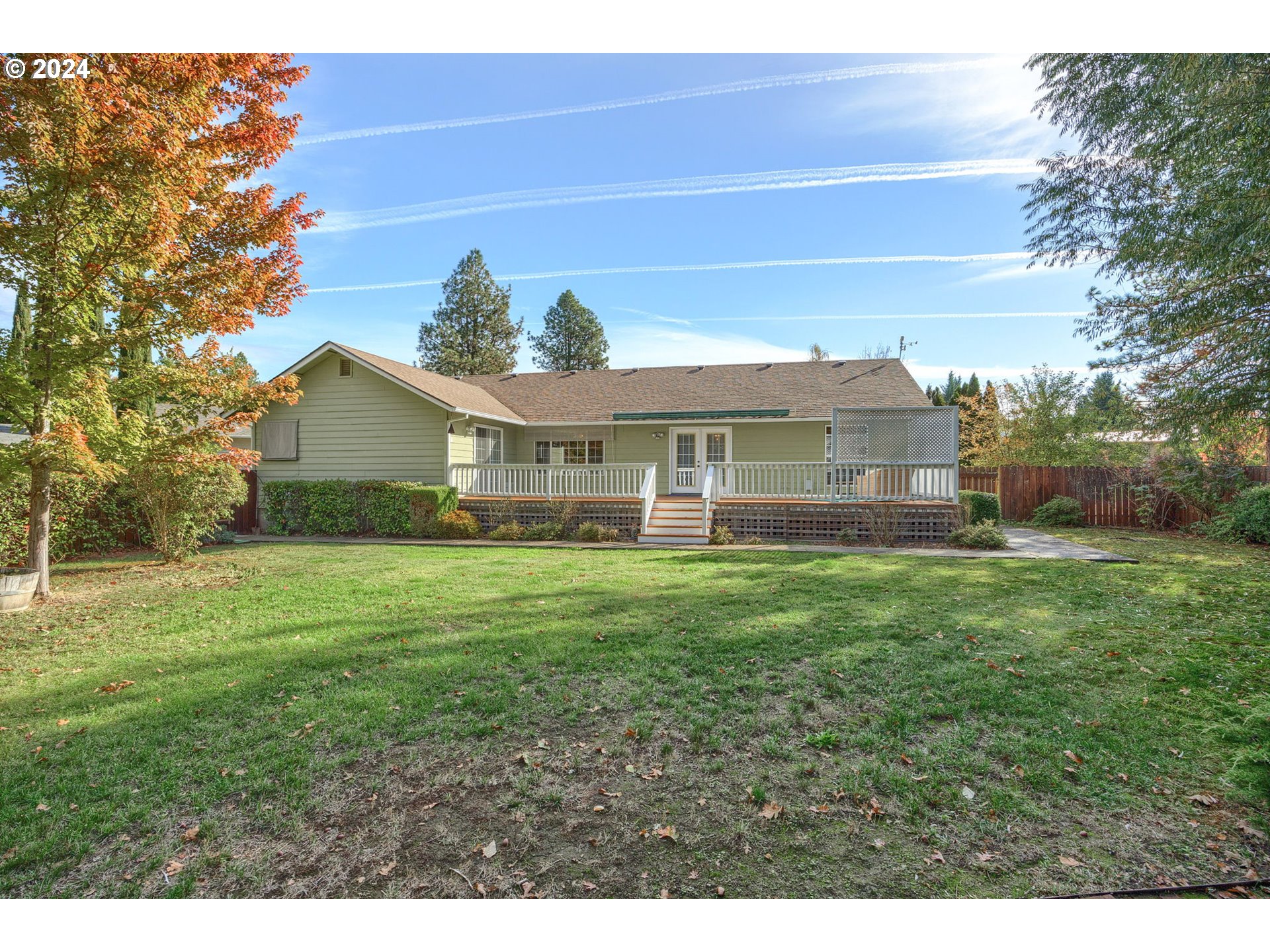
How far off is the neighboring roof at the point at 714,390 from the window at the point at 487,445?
1.16 metres

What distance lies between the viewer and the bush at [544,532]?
536 inches

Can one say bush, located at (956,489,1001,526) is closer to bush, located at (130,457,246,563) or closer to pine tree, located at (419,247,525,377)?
bush, located at (130,457,246,563)

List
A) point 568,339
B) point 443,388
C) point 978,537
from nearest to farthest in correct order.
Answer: point 978,537
point 443,388
point 568,339

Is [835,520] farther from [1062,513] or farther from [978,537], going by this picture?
[1062,513]

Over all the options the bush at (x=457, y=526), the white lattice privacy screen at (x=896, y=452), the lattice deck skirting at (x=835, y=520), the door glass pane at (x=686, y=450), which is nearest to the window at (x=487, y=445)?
the bush at (x=457, y=526)

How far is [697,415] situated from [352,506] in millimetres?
9469

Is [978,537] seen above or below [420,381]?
below

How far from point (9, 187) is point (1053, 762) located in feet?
35.3

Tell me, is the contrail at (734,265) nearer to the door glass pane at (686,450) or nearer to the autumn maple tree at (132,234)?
the autumn maple tree at (132,234)

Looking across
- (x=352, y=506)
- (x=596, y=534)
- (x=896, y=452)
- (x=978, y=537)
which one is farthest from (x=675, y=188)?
(x=352, y=506)

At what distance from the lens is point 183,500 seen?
10.1m
